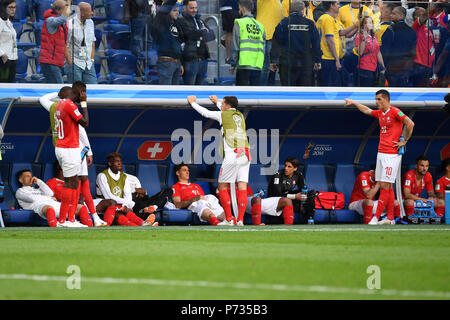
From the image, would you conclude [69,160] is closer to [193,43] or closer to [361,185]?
[193,43]

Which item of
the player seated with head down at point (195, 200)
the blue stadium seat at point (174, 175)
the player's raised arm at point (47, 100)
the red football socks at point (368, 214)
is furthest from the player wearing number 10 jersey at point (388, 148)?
the player's raised arm at point (47, 100)

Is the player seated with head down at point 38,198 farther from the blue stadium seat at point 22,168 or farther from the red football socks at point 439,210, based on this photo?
the red football socks at point 439,210

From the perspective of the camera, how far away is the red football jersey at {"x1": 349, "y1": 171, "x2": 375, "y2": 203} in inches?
571

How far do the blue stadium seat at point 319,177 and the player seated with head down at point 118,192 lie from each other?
10.4 ft

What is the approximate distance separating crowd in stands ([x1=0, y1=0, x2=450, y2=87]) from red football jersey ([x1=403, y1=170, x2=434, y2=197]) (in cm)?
154

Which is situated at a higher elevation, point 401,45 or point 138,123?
point 401,45

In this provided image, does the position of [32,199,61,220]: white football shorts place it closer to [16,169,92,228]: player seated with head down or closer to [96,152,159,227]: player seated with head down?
[16,169,92,228]: player seated with head down

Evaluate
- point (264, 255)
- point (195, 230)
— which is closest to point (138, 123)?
point (195, 230)

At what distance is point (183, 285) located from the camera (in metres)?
5.50

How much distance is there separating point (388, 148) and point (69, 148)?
15.1 ft

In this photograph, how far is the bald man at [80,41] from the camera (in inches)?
516

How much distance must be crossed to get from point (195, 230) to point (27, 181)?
355 centimetres

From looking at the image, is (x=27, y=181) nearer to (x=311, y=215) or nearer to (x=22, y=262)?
(x=311, y=215)

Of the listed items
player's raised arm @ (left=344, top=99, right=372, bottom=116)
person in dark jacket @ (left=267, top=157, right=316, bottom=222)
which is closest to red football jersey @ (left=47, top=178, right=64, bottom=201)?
person in dark jacket @ (left=267, top=157, right=316, bottom=222)
